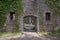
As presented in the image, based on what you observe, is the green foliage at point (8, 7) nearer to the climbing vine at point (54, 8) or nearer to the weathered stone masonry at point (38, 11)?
the weathered stone masonry at point (38, 11)

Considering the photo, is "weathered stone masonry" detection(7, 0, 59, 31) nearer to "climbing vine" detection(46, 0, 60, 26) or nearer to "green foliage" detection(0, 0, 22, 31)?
"climbing vine" detection(46, 0, 60, 26)

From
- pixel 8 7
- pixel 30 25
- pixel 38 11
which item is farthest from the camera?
pixel 30 25

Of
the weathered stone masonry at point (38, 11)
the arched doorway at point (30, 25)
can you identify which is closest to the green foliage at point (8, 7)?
the weathered stone masonry at point (38, 11)

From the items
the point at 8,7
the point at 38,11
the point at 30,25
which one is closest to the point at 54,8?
the point at 38,11

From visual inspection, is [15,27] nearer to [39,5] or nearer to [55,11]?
[39,5]

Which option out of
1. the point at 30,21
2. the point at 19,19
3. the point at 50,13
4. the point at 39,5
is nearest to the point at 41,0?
the point at 39,5

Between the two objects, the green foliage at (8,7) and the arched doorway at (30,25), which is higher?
the green foliage at (8,7)

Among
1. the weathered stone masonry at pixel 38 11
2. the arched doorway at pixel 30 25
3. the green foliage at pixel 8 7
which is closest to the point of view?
the green foliage at pixel 8 7

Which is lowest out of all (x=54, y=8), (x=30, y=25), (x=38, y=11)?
(x=30, y=25)

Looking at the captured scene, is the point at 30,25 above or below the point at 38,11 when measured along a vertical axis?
below

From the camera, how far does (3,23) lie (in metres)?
13.2

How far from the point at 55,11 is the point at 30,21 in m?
9.47

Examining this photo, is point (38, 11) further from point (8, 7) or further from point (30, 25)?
point (30, 25)

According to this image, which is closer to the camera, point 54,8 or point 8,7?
point 8,7
